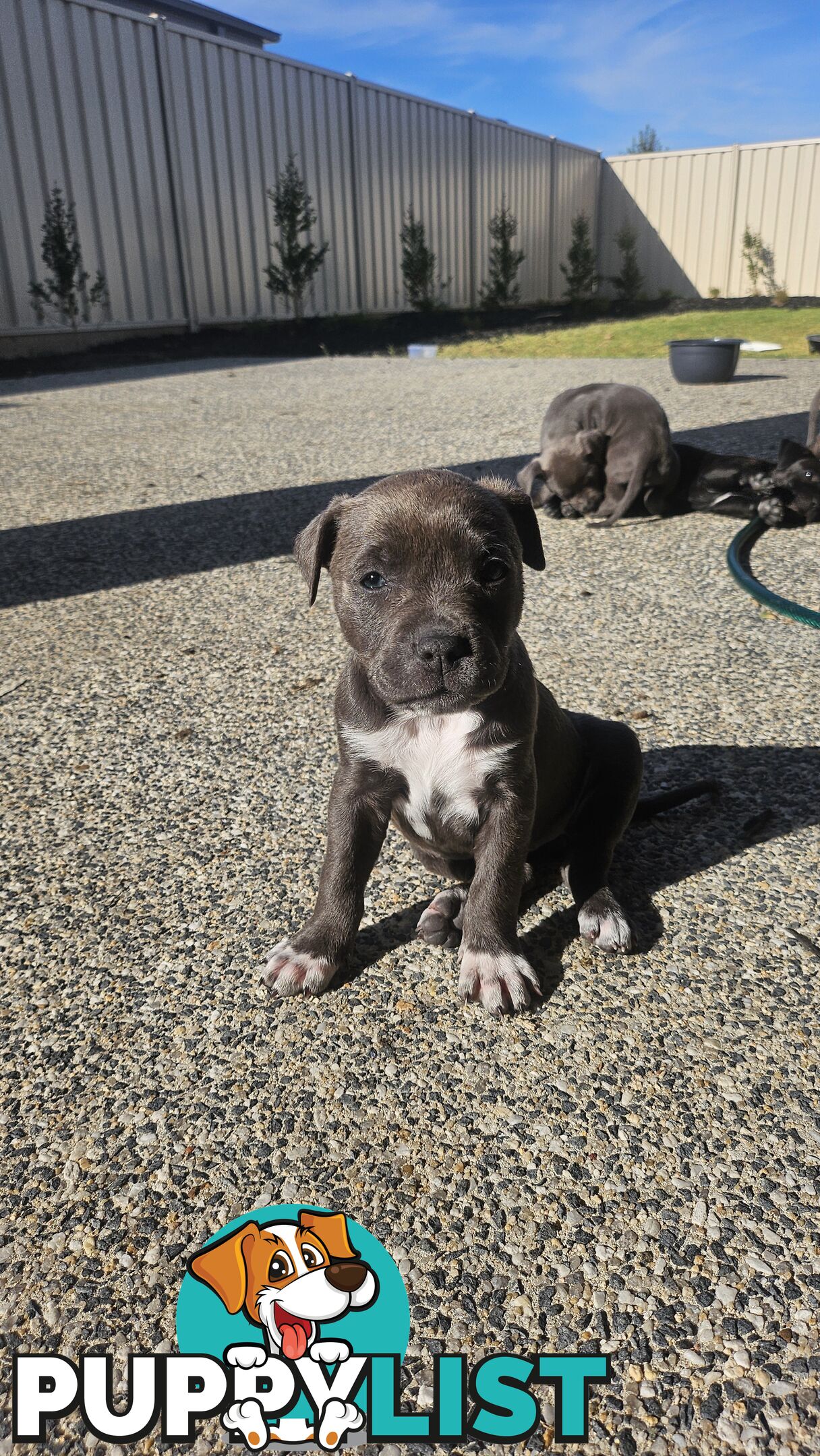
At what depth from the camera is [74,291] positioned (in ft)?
53.4

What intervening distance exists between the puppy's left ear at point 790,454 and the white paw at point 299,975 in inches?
218

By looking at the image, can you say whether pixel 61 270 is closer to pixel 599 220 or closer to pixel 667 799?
pixel 667 799

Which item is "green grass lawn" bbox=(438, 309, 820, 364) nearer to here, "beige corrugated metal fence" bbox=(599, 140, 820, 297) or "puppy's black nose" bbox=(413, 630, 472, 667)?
"beige corrugated metal fence" bbox=(599, 140, 820, 297)

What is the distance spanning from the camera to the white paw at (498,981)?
2.26 meters

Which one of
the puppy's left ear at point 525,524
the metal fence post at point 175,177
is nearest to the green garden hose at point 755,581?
the puppy's left ear at point 525,524

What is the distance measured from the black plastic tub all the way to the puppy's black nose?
10914mm

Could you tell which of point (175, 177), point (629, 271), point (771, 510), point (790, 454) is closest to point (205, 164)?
point (175, 177)

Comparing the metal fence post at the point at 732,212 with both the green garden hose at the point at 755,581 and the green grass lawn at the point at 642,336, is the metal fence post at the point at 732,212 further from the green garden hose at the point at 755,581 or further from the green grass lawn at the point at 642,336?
the green garden hose at the point at 755,581

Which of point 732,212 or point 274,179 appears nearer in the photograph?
point 274,179

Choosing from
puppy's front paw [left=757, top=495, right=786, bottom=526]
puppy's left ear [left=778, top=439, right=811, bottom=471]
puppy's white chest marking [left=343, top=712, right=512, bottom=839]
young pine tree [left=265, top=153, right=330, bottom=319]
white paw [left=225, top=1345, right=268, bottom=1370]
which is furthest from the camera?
young pine tree [left=265, top=153, right=330, bottom=319]

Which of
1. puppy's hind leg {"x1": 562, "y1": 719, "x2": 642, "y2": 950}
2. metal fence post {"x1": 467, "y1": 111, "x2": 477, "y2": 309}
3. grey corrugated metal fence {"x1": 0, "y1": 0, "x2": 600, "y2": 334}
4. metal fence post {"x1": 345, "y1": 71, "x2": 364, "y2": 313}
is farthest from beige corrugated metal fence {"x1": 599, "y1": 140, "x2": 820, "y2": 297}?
puppy's hind leg {"x1": 562, "y1": 719, "x2": 642, "y2": 950}

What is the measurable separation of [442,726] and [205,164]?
19.2m

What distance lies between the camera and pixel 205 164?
18.0 metres

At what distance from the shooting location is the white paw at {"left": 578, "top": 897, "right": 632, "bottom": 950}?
8.13ft
